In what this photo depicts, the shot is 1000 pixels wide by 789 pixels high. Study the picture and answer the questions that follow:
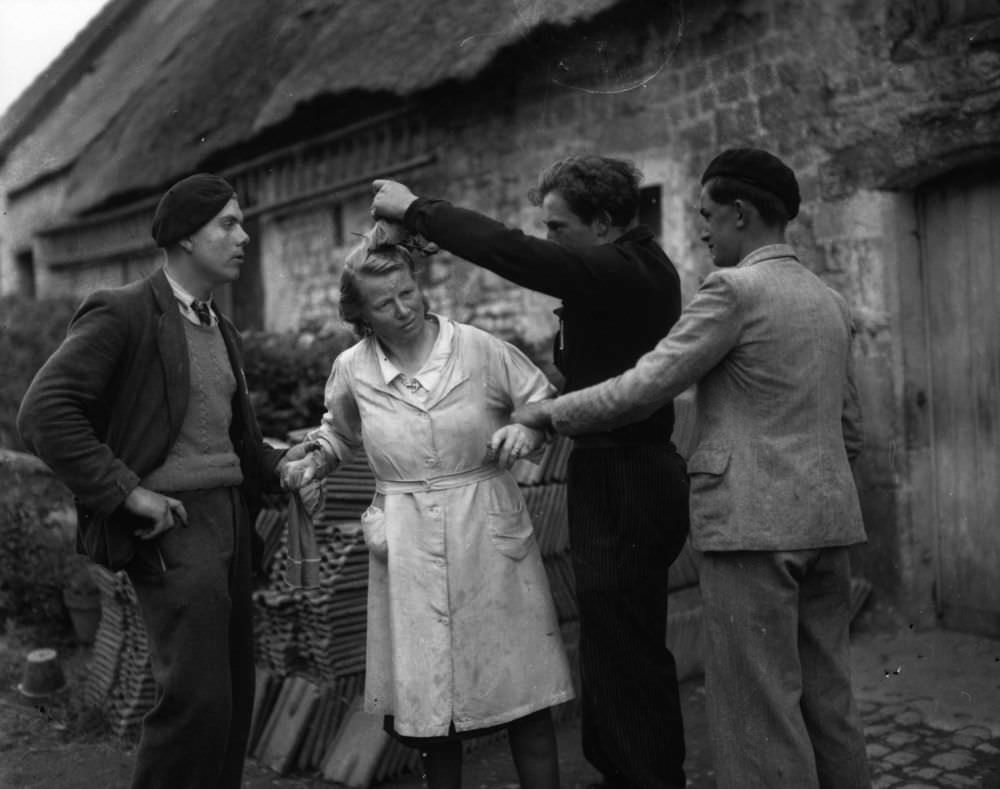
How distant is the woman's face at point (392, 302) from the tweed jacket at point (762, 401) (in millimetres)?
701

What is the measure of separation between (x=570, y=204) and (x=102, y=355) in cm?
139

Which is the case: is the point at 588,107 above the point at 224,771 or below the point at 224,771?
above

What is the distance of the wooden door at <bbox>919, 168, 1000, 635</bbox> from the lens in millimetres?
5539

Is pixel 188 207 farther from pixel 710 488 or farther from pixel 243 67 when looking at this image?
pixel 243 67

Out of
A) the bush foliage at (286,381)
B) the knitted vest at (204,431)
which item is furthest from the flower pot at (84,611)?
the knitted vest at (204,431)

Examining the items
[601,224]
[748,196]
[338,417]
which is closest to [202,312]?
[338,417]

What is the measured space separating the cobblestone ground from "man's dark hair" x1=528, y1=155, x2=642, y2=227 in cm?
238

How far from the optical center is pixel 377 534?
327 centimetres

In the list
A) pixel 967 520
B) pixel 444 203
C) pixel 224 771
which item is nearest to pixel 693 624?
pixel 967 520

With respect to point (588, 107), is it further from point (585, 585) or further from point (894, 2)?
point (585, 585)

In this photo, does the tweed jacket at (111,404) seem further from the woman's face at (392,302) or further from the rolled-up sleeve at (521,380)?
the rolled-up sleeve at (521,380)

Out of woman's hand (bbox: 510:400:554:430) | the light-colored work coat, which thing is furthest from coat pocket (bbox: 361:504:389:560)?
woman's hand (bbox: 510:400:554:430)

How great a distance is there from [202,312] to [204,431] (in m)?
0.37

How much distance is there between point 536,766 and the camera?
10.6 feet
